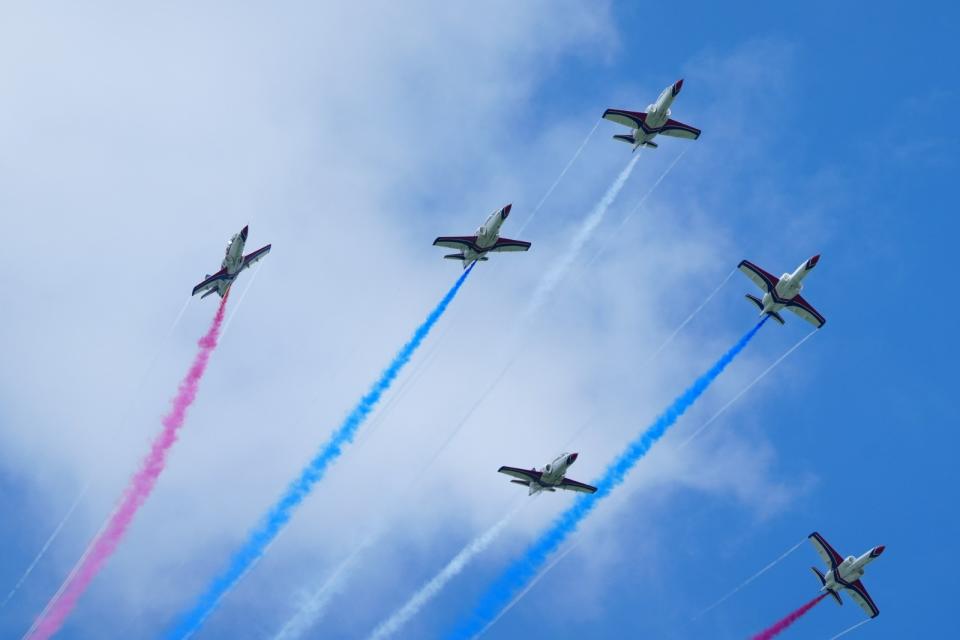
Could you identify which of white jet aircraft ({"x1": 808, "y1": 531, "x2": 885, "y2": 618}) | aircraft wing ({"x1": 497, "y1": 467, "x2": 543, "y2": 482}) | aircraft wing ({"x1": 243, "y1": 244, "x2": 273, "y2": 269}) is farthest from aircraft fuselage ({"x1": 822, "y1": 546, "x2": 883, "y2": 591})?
aircraft wing ({"x1": 243, "y1": 244, "x2": 273, "y2": 269})

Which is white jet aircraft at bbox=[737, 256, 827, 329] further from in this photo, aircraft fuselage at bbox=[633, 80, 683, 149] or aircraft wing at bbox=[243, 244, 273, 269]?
aircraft wing at bbox=[243, 244, 273, 269]

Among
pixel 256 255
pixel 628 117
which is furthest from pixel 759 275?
pixel 256 255

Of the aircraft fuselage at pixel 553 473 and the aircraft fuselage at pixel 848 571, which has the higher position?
the aircraft fuselage at pixel 553 473

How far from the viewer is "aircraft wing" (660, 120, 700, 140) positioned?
94.9 meters

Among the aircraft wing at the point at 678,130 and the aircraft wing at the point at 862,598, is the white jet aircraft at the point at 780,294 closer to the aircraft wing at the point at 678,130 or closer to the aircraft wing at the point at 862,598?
the aircraft wing at the point at 678,130

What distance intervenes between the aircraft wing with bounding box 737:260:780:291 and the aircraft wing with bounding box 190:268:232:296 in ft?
127

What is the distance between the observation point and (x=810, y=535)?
97.2 meters

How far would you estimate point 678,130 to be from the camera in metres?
95.2

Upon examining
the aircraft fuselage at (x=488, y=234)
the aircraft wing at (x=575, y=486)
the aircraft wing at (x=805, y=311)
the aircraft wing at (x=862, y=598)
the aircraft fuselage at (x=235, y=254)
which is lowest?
the aircraft wing at (x=862, y=598)

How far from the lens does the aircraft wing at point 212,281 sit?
93125mm

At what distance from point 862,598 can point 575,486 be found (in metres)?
25.1

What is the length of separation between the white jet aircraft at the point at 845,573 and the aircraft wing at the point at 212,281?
162 ft

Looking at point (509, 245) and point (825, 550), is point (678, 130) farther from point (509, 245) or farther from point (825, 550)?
point (825, 550)

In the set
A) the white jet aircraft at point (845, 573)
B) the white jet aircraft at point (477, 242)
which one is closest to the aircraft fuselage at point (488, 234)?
the white jet aircraft at point (477, 242)
